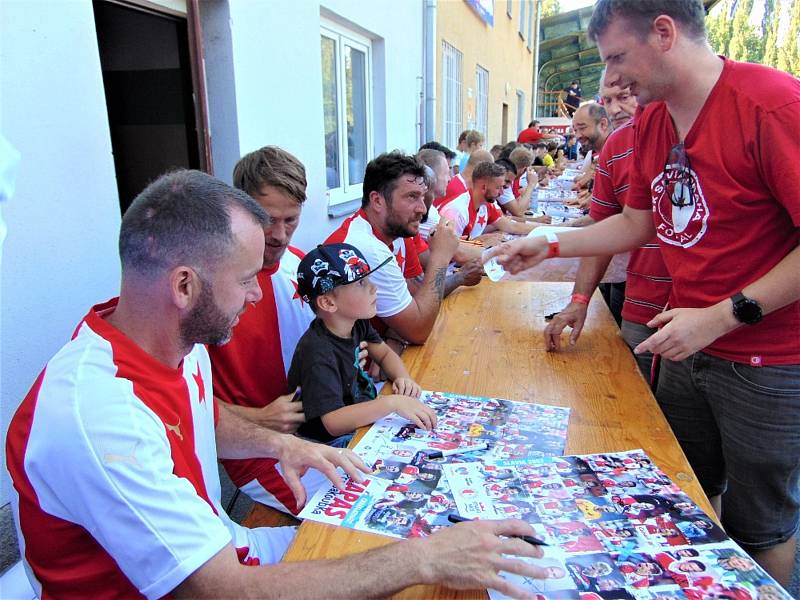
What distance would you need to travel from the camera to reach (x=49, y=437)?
2.74 feet

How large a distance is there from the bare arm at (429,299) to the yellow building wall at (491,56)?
5369 millimetres

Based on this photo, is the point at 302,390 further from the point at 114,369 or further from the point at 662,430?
the point at 662,430

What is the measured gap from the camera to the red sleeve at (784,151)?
1.19 meters

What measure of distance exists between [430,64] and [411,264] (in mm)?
4629

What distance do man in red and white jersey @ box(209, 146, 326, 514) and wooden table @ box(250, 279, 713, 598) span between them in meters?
0.41

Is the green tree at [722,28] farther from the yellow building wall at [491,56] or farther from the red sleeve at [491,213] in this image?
the red sleeve at [491,213]

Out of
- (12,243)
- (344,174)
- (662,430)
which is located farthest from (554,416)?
(344,174)

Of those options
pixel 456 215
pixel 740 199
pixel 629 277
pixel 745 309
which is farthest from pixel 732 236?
pixel 456 215

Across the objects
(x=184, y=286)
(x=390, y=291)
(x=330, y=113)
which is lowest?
(x=390, y=291)

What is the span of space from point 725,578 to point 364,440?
0.78 metres

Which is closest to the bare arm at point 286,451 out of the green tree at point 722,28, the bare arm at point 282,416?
the bare arm at point 282,416

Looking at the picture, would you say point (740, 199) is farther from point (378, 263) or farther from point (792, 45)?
point (792, 45)

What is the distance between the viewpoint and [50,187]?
1.85 metres

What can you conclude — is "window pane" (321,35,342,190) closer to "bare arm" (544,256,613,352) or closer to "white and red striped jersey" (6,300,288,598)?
"bare arm" (544,256,613,352)
